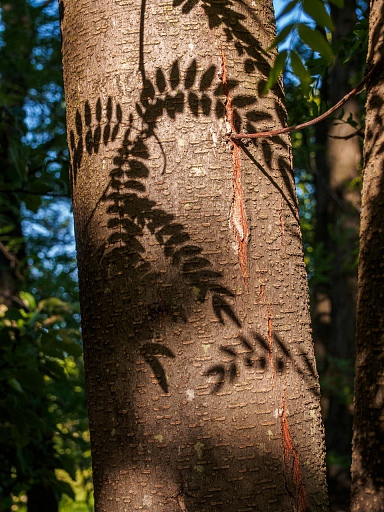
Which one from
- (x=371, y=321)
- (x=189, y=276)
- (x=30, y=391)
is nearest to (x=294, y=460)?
(x=371, y=321)

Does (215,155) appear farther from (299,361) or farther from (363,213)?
(299,361)

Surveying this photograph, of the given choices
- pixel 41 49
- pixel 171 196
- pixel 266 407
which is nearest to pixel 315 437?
pixel 266 407

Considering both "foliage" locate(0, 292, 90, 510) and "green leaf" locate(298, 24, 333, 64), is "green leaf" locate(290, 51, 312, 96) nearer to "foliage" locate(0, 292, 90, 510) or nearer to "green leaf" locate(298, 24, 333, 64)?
"green leaf" locate(298, 24, 333, 64)

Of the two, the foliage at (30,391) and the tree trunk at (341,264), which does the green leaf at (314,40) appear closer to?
the foliage at (30,391)

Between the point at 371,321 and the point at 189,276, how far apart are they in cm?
45

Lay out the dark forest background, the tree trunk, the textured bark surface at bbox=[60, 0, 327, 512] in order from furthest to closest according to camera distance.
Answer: the tree trunk < the dark forest background < the textured bark surface at bbox=[60, 0, 327, 512]

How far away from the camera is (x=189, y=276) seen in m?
1.38

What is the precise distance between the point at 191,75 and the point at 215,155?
0.69 feet

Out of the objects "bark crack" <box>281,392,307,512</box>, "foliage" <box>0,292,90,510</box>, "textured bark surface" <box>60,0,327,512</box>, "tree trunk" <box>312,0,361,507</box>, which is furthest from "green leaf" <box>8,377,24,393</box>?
"tree trunk" <box>312,0,361,507</box>

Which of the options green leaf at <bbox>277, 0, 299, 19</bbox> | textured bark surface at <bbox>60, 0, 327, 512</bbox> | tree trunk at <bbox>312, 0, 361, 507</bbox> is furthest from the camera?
tree trunk at <bbox>312, 0, 361, 507</bbox>

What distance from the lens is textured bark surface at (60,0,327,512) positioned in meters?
1.33

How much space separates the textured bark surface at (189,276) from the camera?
133 centimetres

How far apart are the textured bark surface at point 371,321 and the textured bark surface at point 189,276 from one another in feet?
0.36

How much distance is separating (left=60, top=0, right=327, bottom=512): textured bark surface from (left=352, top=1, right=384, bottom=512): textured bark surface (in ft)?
0.36
